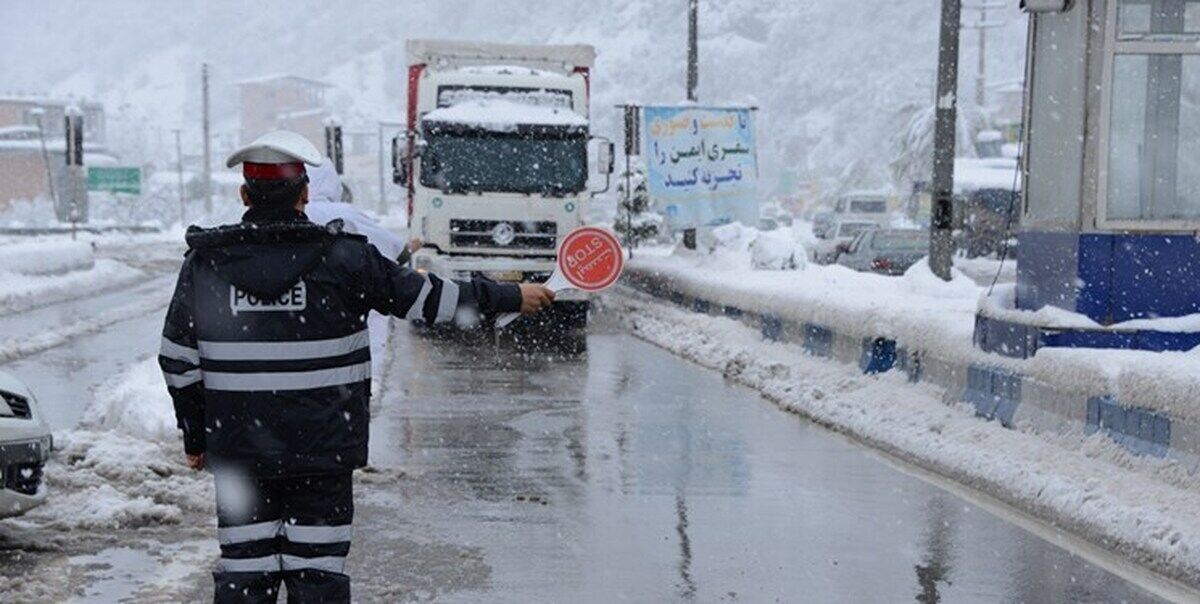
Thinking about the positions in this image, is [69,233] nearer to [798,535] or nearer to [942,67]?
[942,67]

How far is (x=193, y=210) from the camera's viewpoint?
117m

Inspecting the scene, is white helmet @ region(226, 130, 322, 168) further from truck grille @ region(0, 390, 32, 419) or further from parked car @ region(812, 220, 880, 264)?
parked car @ region(812, 220, 880, 264)

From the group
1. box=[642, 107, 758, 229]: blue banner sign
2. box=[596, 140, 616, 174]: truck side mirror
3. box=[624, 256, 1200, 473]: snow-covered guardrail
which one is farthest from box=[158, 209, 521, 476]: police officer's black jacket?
box=[642, 107, 758, 229]: blue banner sign

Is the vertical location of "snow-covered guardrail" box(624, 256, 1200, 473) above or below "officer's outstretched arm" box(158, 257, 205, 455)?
below

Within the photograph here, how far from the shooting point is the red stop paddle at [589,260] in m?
5.56

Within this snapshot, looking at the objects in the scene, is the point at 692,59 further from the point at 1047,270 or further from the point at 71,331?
the point at 1047,270

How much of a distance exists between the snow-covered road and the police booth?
197cm

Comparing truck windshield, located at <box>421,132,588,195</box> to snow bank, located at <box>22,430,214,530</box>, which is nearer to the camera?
snow bank, located at <box>22,430,214,530</box>

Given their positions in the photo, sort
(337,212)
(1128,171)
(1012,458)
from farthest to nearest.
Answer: (1128,171), (1012,458), (337,212)

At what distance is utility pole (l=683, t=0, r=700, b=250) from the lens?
33531 millimetres

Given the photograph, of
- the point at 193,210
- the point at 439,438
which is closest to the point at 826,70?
the point at 193,210

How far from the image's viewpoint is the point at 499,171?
22.6m

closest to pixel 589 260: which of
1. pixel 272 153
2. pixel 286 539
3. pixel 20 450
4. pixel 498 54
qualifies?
pixel 272 153

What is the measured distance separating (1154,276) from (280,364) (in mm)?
8025
